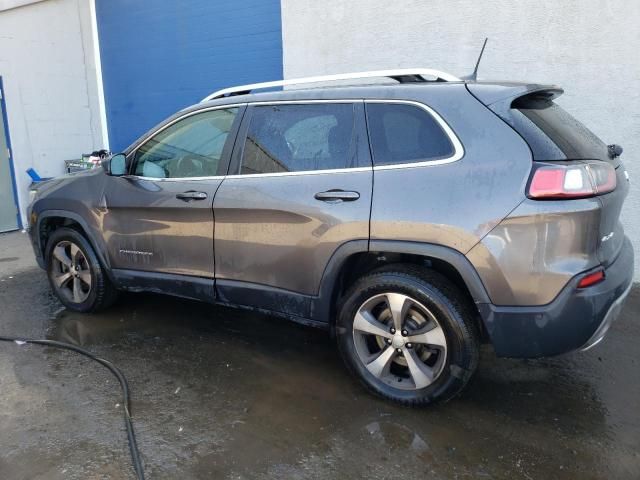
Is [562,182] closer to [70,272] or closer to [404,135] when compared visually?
[404,135]

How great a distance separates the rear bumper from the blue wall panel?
5.45 m

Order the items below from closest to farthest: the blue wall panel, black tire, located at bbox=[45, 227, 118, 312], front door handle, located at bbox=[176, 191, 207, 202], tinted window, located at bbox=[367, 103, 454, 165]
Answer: tinted window, located at bbox=[367, 103, 454, 165], front door handle, located at bbox=[176, 191, 207, 202], black tire, located at bbox=[45, 227, 118, 312], the blue wall panel

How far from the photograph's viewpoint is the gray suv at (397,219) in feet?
8.78

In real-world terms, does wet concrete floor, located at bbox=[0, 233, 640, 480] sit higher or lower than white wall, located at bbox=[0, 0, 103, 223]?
lower

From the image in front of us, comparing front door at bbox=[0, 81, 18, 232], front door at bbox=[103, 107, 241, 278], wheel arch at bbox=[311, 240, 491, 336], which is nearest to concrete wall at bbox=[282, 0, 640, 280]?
front door at bbox=[103, 107, 241, 278]

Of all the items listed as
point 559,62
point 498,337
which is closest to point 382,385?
point 498,337

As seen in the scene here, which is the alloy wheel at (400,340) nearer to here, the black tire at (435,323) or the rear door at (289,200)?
the black tire at (435,323)

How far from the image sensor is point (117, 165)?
Result: 406 centimetres

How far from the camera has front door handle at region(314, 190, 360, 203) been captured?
121 inches

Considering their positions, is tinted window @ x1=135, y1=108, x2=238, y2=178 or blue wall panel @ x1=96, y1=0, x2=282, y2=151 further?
blue wall panel @ x1=96, y1=0, x2=282, y2=151

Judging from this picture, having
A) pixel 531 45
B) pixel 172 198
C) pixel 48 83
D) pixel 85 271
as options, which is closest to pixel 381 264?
pixel 172 198

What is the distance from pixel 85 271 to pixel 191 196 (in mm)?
1524

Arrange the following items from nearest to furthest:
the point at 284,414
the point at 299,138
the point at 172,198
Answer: the point at 284,414 < the point at 299,138 < the point at 172,198

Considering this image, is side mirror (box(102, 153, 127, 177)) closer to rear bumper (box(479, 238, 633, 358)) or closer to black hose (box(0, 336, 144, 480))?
black hose (box(0, 336, 144, 480))
